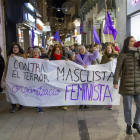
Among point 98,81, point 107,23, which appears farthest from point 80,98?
point 107,23

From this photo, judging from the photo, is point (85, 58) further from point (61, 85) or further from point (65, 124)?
point (65, 124)

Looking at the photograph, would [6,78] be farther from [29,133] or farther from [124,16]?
[124,16]

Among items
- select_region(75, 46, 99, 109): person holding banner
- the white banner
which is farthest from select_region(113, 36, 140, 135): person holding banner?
select_region(75, 46, 99, 109): person holding banner

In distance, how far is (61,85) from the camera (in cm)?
568

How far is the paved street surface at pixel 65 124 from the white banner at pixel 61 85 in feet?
0.97

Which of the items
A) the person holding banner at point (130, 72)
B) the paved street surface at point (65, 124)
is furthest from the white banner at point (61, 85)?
the person holding banner at point (130, 72)

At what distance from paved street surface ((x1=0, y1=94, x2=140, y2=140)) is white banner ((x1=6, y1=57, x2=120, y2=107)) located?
30cm

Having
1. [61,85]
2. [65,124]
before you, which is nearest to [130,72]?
[65,124]

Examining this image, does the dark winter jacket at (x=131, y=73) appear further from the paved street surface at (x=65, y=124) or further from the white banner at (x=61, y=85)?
the white banner at (x=61, y=85)

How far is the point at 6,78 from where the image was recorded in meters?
5.89

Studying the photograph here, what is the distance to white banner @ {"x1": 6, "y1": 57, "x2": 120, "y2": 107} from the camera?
5.61 meters

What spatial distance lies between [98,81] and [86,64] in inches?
27.1

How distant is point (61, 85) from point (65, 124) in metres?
1.24

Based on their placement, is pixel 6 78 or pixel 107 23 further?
pixel 107 23
